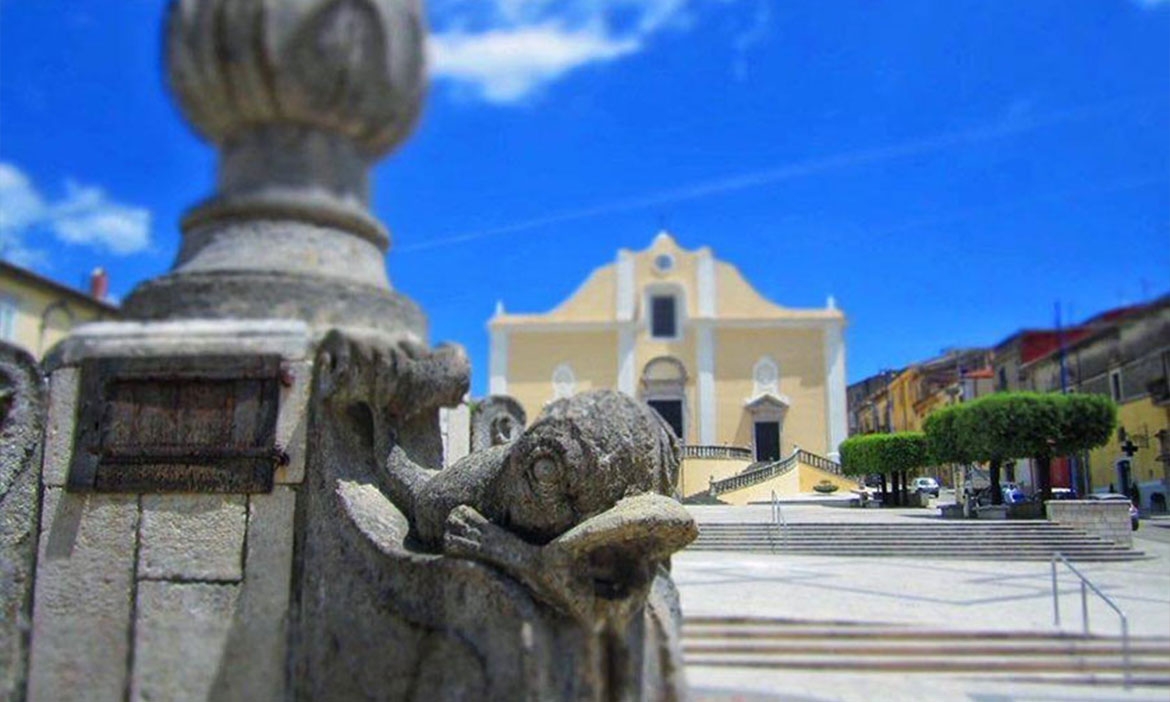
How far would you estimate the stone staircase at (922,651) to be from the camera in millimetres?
6637

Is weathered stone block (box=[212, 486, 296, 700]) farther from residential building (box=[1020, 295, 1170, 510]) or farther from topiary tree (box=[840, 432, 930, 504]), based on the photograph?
residential building (box=[1020, 295, 1170, 510])

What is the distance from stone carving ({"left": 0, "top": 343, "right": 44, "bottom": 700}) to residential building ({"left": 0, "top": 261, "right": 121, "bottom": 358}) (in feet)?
78.7

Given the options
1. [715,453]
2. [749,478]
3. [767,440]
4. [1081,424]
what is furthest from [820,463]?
[1081,424]

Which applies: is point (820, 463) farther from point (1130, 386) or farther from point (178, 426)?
point (178, 426)

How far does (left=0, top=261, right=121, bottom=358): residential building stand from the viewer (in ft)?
81.5

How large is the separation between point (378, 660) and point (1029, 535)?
47.6ft

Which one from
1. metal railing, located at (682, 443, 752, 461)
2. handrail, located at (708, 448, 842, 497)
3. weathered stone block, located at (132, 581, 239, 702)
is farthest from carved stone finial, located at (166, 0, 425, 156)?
metal railing, located at (682, 443, 752, 461)

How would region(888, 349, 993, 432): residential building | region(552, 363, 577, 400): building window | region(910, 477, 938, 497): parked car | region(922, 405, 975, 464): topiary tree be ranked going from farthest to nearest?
region(888, 349, 993, 432): residential building
region(552, 363, 577, 400): building window
region(910, 477, 938, 497): parked car
region(922, 405, 975, 464): topiary tree

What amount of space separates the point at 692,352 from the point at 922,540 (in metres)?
22.0

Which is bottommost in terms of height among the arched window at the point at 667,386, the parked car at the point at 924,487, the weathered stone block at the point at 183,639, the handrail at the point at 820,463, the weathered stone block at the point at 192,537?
the weathered stone block at the point at 183,639

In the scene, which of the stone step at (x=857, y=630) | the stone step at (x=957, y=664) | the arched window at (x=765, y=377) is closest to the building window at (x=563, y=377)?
the arched window at (x=765, y=377)

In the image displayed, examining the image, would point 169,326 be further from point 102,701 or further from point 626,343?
point 626,343

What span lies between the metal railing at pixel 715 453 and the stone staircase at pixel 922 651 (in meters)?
23.2

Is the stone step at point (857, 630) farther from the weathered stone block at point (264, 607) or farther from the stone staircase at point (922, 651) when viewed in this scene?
the weathered stone block at point (264, 607)
